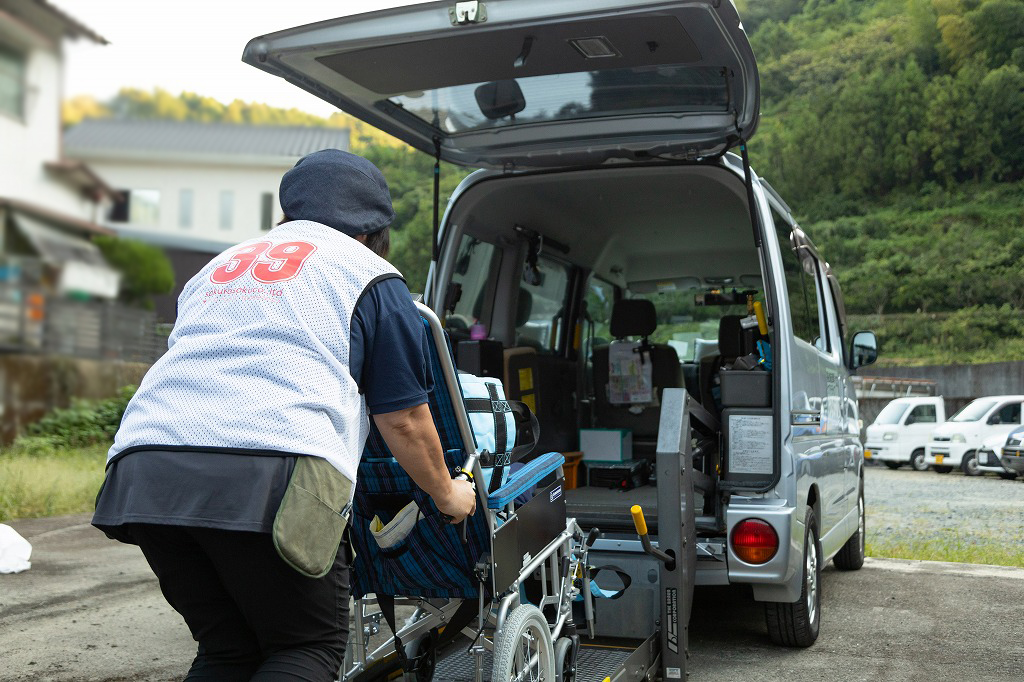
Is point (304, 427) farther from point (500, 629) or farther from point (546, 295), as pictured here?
point (546, 295)

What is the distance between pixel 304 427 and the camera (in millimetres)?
1907

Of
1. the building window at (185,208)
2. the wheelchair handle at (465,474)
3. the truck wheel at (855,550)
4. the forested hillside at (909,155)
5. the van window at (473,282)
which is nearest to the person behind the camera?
the wheelchair handle at (465,474)

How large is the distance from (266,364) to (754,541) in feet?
8.86

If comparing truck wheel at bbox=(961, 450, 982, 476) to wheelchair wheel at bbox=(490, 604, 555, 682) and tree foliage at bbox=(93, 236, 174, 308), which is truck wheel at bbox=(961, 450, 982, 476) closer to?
tree foliage at bbox=(93, 236, 174, 308)

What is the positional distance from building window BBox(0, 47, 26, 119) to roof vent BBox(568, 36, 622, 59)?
13.7 feet

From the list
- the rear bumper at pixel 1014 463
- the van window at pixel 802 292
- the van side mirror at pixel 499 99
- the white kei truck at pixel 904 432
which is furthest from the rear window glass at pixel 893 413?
the van side mirror at pixel 499 99

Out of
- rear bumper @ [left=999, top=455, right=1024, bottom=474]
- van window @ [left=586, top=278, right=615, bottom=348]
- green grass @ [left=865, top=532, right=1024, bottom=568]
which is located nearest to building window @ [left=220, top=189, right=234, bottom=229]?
van window @ [left=586, top=278, right=615, bottom=348]

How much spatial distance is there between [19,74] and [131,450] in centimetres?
549

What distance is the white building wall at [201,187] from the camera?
777 centimetres

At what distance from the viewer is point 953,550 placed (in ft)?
27.8

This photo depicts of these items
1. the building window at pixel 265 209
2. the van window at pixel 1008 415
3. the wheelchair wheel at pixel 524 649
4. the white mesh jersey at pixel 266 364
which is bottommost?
the van window at pixel 1008 415

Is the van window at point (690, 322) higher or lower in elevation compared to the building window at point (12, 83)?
lower

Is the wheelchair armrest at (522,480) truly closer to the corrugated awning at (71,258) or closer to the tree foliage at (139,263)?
the tree foliage at (139,263)

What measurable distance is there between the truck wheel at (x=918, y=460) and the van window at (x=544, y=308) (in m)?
16.4
